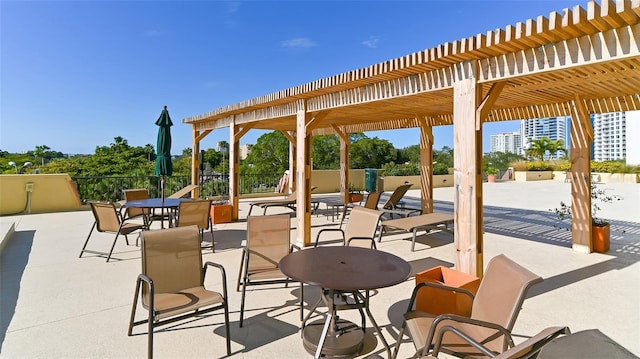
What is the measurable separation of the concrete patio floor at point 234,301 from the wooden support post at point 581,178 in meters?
0.31

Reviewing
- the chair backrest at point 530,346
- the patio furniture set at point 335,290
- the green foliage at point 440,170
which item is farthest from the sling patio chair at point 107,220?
the green foliage at point 440,170

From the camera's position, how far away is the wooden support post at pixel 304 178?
6.03m

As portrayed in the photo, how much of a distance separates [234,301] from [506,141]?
111641 millimetres

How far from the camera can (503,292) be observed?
2.01 m

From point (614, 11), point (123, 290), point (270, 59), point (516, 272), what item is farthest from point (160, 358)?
point (270, 59)

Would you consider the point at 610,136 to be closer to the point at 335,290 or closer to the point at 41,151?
the point at 335,290

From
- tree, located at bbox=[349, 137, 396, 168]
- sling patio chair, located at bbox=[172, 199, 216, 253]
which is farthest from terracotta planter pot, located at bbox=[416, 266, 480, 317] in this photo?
tree, located at bbox=[349, 137, 396, 168]

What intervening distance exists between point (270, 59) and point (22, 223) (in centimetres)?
2295

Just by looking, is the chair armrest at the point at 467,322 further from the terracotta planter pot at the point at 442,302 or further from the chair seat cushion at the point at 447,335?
the terracotta planter pot at the point at 442,302

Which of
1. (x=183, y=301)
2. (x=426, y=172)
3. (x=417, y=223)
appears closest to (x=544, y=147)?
(x=426, y=172)

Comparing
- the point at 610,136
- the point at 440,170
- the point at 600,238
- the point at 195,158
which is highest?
the point at 610,136

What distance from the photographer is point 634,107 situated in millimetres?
5945

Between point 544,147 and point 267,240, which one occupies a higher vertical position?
point 544,147

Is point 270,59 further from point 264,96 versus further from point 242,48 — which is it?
point 264,96
